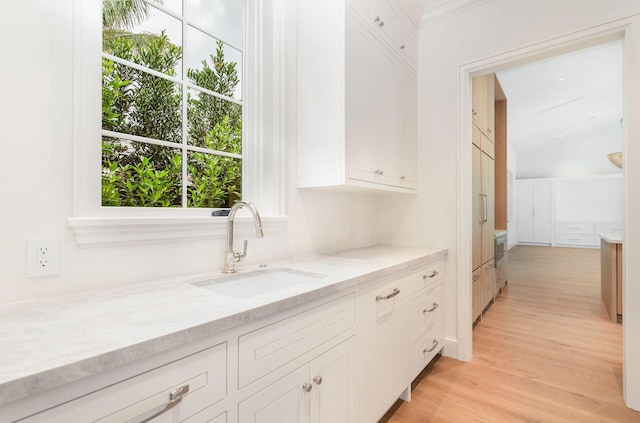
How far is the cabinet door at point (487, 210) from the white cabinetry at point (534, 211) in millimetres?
7816

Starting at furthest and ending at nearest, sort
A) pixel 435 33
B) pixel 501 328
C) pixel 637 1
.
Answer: pixel 501 328 < pixel 435 33 < pixel 637 1

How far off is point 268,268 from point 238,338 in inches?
28.2

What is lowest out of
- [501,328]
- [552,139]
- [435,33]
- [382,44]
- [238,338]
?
[501,328]

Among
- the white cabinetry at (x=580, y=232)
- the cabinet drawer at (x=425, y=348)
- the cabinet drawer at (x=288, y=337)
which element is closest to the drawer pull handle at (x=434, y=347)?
the cabinet drawer at (x=425, y=348)

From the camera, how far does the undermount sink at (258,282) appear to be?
1.39 metres

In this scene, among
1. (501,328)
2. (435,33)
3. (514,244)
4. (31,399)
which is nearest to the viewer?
(31,399)

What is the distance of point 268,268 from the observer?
161 cm

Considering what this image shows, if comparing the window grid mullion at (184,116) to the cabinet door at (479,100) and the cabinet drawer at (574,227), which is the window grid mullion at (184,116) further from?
the cabinet drawer at (574,227)

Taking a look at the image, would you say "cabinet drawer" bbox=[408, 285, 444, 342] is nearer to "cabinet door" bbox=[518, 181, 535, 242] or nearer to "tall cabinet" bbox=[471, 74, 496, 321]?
"tall cabinet" bbox=[471, 74, 496, 321]

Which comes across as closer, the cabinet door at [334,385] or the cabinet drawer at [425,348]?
the cabinet door at [334,385]

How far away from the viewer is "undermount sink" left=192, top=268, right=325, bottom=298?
54.6 inches

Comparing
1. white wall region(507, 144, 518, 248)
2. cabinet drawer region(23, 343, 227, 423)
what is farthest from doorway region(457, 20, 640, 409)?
white wall region(507, 144, 518, 248)

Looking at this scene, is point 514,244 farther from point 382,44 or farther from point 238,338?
point 238,338

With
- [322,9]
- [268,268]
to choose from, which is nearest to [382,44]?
[322,9]
